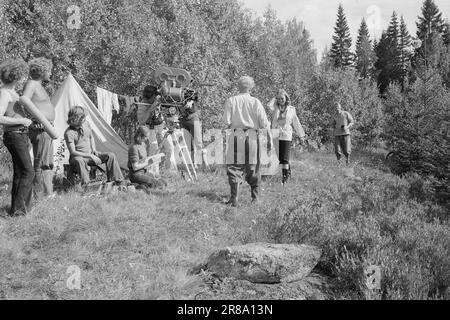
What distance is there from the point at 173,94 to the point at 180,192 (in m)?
2.14

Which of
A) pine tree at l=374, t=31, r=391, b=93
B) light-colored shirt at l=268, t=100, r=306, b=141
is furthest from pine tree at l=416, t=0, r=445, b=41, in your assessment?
light-colored shirt at l=268, t=100, r=306, b=141

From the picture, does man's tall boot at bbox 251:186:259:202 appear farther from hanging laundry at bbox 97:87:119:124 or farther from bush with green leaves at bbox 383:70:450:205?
hanging laundry at bbox 97:87:119:124

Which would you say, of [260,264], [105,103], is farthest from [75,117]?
[260,264]

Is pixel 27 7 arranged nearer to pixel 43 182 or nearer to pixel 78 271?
pixel 43 182

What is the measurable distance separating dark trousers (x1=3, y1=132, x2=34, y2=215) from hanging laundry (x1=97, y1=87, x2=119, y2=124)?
490cm

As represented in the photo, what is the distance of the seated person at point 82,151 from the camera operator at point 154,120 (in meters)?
1.52

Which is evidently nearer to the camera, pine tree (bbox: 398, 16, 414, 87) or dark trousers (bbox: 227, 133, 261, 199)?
dark trousers (bbox: 227, 133, 261, 199)

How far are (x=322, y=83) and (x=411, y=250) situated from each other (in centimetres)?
1793

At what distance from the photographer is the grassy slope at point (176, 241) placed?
354 centimetres

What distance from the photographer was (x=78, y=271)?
3.63m

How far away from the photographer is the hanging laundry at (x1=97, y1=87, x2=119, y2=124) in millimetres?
9555

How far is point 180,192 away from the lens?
21.7ft

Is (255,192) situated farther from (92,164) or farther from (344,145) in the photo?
(344,145)

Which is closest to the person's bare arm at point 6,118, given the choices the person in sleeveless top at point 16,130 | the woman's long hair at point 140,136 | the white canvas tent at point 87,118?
the person in sleeveless top at point 16,130
